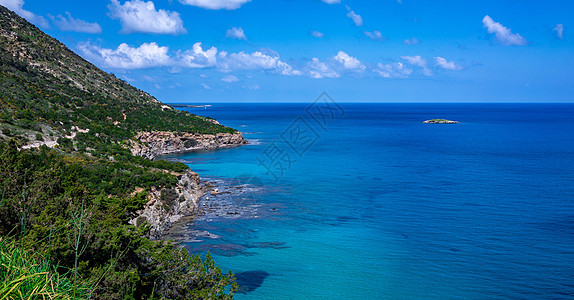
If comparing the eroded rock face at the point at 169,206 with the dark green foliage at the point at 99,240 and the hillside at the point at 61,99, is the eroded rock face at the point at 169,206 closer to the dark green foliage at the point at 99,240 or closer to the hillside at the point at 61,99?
the dark green foliage at the point at 99,240

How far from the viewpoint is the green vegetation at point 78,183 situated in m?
9.56

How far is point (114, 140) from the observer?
51.4 metres

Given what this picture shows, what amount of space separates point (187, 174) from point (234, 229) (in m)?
12.7

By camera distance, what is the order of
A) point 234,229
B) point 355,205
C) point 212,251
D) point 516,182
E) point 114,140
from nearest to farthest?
point 212,251, point 234,229, point 355,205, point 516,182, point 114,140

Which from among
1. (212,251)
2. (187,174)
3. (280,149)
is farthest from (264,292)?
(280,149)

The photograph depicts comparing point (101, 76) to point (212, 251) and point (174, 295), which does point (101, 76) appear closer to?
point (212, 251)

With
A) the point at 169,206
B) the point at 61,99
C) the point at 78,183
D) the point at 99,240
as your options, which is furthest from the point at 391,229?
the point at 61,99

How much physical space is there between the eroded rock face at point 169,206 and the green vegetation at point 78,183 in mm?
473

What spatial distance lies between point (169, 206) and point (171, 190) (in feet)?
5.58

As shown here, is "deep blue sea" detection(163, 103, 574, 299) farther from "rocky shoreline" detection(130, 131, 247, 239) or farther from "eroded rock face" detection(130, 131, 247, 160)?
"eroded rock face" detection(130, 131, 247, 160)

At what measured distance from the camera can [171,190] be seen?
33125mm

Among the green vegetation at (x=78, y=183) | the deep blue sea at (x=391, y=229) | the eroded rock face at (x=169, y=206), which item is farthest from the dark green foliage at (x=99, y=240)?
the eroded rock face at (x=169, y=206)

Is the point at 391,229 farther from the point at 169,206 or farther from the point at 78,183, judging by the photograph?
the point at 78,183

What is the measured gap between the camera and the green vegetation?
9.56 m
